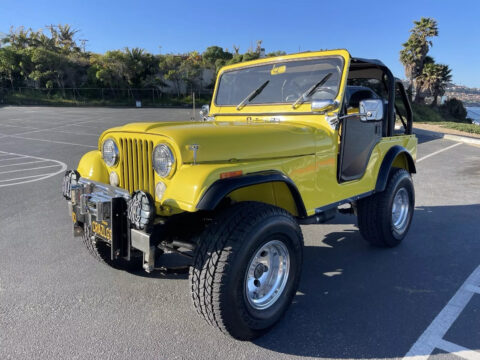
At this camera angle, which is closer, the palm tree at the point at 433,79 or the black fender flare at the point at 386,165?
the black fender flare at the point at 386,165

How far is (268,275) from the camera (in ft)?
8.64

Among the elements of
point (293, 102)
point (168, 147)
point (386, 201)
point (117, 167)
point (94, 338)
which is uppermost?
point (293, 102)

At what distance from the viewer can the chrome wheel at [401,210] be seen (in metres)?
4.21

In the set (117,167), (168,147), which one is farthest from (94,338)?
(168,147)

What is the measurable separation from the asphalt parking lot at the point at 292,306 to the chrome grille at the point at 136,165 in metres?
1.00

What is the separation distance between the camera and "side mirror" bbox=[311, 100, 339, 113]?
9.96ft

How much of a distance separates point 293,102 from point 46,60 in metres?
40.2

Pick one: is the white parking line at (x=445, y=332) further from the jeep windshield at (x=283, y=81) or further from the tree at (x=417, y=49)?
the tree at (x=417, y=49)

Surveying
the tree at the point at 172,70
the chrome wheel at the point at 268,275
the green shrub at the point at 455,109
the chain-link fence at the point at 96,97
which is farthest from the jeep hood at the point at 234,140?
the green shrub at the point at 455,109

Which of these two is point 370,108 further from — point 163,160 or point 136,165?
point 136,165

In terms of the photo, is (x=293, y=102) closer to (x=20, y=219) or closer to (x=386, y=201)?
(x=386, y=201)

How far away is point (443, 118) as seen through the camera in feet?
116

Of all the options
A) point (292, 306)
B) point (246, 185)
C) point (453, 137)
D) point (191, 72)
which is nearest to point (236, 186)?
point (246, 185)

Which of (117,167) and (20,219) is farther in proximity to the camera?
(20,219)
